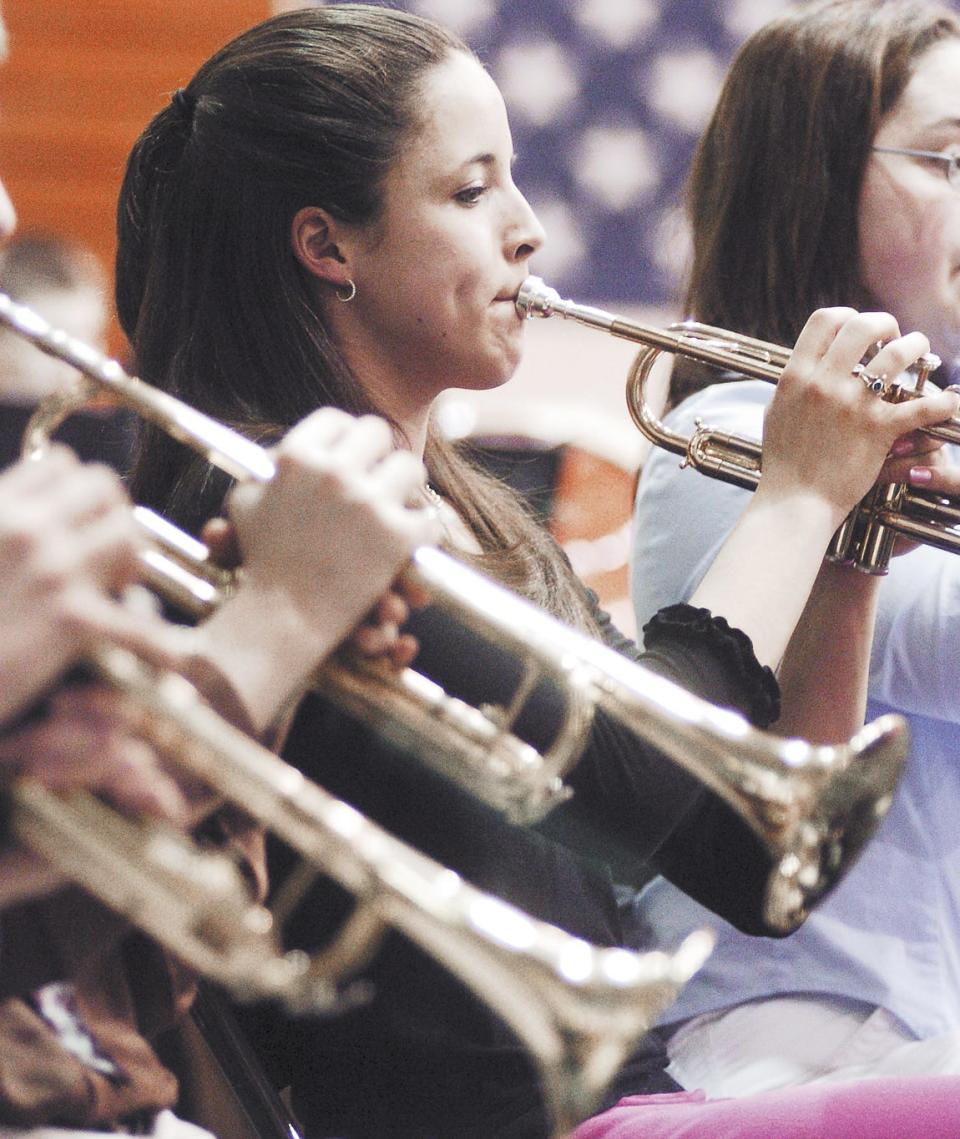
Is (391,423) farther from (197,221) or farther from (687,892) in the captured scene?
(687,892)

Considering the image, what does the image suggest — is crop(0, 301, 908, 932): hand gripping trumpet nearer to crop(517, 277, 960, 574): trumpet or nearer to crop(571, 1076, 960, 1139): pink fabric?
crop(571, 1076, 960, 1139): pink fabric

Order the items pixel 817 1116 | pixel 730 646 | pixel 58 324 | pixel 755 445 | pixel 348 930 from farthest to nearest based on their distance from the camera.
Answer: pixel 58 324
pixel 755 445
pixel 730 646
pixel 817 1116
pixel 348 930

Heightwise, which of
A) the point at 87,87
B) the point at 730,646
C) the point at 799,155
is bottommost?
the point at 87,87

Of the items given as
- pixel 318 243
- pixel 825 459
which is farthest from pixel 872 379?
pixel 318 243

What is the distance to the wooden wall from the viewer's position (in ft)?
7.60

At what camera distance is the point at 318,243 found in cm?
112

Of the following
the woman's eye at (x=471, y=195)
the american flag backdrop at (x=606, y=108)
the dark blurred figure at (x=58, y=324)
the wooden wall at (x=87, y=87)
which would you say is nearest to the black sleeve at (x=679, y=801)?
the woman's eye at (x=471, y=195)

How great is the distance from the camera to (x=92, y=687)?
65 cm

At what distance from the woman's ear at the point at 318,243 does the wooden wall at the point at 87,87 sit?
133 centimetres

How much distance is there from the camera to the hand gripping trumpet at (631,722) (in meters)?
0.74

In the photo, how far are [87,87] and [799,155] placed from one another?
1.38 m

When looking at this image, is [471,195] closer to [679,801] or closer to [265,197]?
[265,197]

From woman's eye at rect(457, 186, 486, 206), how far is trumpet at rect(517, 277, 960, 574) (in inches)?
3.0

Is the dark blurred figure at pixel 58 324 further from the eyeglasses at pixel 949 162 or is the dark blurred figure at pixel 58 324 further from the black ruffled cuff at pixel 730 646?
the eyeglasses at pixel 949 162
